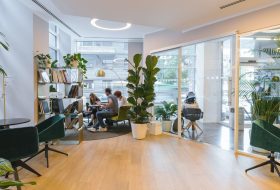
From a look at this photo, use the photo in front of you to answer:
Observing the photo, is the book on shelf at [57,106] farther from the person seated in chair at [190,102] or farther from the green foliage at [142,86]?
the person seated in chair at [190,102]

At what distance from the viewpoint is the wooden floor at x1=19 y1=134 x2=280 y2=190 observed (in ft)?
10.4

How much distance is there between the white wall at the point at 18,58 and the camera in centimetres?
459

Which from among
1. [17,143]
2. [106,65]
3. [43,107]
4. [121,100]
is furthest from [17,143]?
[106,65]

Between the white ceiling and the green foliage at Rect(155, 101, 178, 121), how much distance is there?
7.15 ft

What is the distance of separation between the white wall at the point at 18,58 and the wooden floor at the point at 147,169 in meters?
1.22

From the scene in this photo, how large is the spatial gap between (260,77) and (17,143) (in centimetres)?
443

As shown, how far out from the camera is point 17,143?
120 inches

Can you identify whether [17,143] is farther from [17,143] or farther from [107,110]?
[107,110]

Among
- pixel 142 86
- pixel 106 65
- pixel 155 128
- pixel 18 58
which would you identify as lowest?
pixel 155 128

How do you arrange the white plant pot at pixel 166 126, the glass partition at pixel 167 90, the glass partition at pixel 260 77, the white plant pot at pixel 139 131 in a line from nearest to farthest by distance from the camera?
the glass partition at pixel 260 77 → the white plant pot at pixel 139 131 → the glass partition at pixel 167 90 → the white plant pot at pixel 166 126

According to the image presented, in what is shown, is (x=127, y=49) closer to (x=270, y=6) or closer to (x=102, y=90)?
(x=102, y=90)

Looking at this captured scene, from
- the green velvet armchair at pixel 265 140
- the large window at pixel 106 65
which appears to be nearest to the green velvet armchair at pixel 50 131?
the green velvet armchair at pixel 265 140

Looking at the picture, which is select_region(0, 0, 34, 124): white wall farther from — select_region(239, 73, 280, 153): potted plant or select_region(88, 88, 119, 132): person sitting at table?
select_region(239, 73, 280, 153): potted plant

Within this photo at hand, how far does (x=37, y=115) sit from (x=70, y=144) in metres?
1.01
